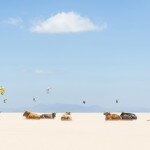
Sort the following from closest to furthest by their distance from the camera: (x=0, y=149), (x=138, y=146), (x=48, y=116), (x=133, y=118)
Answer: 1. (x=0, y=149)
2. (x=138, y=146)
3. (x=133, y=118)
4. (x=48, y=116)

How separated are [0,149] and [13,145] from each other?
2.70 metres

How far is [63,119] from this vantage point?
242ft

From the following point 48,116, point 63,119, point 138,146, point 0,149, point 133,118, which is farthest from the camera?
point 48,116

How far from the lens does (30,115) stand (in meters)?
81.5

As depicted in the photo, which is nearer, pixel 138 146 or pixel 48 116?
pixel 138 146

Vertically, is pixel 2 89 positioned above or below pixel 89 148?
above

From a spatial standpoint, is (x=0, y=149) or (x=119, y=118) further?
Answer: (x=119, y=118)

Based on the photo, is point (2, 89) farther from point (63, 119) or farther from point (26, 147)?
point (26, 147)

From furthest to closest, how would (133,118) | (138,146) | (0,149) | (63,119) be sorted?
(133,118)
(63,119)
(138,146)
(0,149)

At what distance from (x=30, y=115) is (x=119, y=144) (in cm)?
5301

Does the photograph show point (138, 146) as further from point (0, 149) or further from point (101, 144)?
point (0, 149)

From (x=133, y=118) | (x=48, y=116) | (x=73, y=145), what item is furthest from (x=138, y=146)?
(x=48, y=116)

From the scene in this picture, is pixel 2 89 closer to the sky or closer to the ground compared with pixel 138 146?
closer to the sky

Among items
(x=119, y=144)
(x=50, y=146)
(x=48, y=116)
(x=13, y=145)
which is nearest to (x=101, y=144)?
(x=119, y=144)
